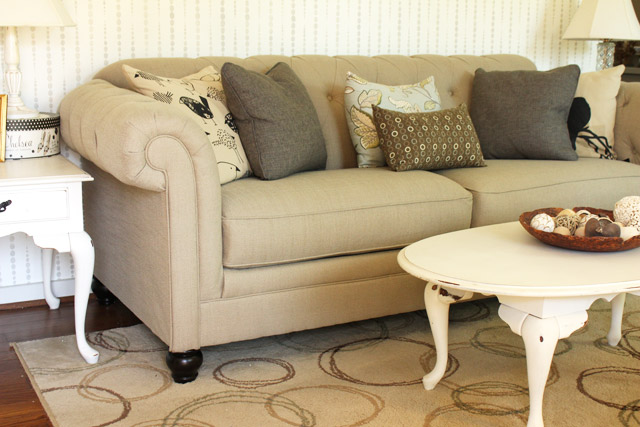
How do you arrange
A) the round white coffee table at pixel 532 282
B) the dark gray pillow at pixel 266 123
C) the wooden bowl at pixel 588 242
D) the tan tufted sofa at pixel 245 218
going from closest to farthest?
the round white coffee table at pixel 532 282 < the wooden bowl at pixel 588 242 < the tan tufted sofa at pixel 245 218 < the dark gray pillow at pixel 266 123

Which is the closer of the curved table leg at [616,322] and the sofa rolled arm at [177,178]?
the sofa rolled arm at [177,178]

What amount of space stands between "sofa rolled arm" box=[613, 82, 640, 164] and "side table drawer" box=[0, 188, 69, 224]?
2.28 m

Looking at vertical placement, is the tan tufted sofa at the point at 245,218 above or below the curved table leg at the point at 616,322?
above

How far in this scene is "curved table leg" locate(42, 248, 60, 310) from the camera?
103 inches

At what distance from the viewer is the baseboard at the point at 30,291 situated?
8.84 feet

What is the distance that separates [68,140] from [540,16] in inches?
96.3

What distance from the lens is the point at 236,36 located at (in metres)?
2.96

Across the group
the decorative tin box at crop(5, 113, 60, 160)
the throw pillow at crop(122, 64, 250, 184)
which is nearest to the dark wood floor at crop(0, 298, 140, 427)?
the decorative tin box at crop(5, 113, 60, 160)

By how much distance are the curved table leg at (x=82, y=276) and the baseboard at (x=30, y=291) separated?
2.13 ft

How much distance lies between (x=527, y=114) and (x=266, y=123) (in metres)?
1.15

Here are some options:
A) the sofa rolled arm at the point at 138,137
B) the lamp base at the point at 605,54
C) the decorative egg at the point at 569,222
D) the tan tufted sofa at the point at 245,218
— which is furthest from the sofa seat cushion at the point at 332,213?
the lamp base at the point at 605,54

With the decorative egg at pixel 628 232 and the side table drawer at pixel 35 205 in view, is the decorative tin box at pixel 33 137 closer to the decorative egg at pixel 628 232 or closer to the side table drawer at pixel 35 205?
the side table drawer at pixel 35 205

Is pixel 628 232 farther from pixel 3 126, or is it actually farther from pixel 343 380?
pixel 3 126

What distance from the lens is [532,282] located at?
1624 mm
